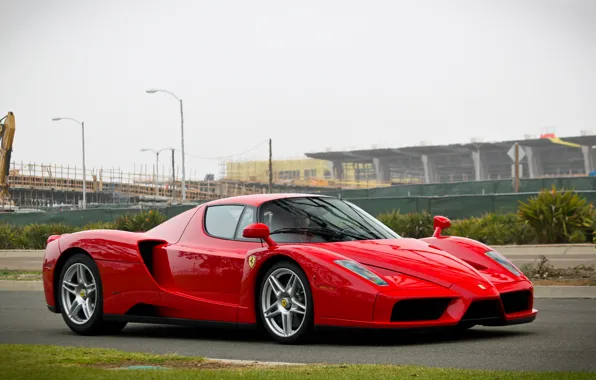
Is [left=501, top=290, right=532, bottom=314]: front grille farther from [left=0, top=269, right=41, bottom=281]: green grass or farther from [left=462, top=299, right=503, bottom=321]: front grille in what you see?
[left=0, top=269, right=41, bottom=281]: green grass

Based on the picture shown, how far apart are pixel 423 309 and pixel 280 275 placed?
1.30 meters

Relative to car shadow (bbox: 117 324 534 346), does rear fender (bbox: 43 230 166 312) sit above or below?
above

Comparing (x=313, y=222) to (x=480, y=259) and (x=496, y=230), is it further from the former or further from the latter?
(x=496, y=230)

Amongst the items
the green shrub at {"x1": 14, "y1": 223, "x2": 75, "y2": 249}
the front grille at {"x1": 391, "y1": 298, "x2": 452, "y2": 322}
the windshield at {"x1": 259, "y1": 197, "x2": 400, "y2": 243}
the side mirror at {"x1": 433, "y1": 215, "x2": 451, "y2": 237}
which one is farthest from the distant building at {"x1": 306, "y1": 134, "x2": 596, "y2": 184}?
the front grille at {"x1": 391, "y1": 298, "x2": 452, "y2": 322}

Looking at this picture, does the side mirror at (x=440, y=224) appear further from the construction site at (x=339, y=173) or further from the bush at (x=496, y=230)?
the construction site at (x=339, y=173)

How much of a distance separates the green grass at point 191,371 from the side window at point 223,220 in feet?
7.15

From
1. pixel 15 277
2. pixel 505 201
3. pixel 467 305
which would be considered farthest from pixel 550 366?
pixel 505 201

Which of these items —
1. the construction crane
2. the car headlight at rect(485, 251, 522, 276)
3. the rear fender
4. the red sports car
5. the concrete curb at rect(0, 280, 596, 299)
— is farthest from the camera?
the construction crane

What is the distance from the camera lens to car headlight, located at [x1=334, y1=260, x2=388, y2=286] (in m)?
8.20

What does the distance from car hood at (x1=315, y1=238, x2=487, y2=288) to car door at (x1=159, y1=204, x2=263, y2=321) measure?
906 mm

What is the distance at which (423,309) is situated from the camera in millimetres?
8234

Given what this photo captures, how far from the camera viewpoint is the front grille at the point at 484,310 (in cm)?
832

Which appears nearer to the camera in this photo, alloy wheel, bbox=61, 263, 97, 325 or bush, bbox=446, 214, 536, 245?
alloy wheel, bbox=61, 263, 97, 325


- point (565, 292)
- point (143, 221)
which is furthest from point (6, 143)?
point (565, 292)
